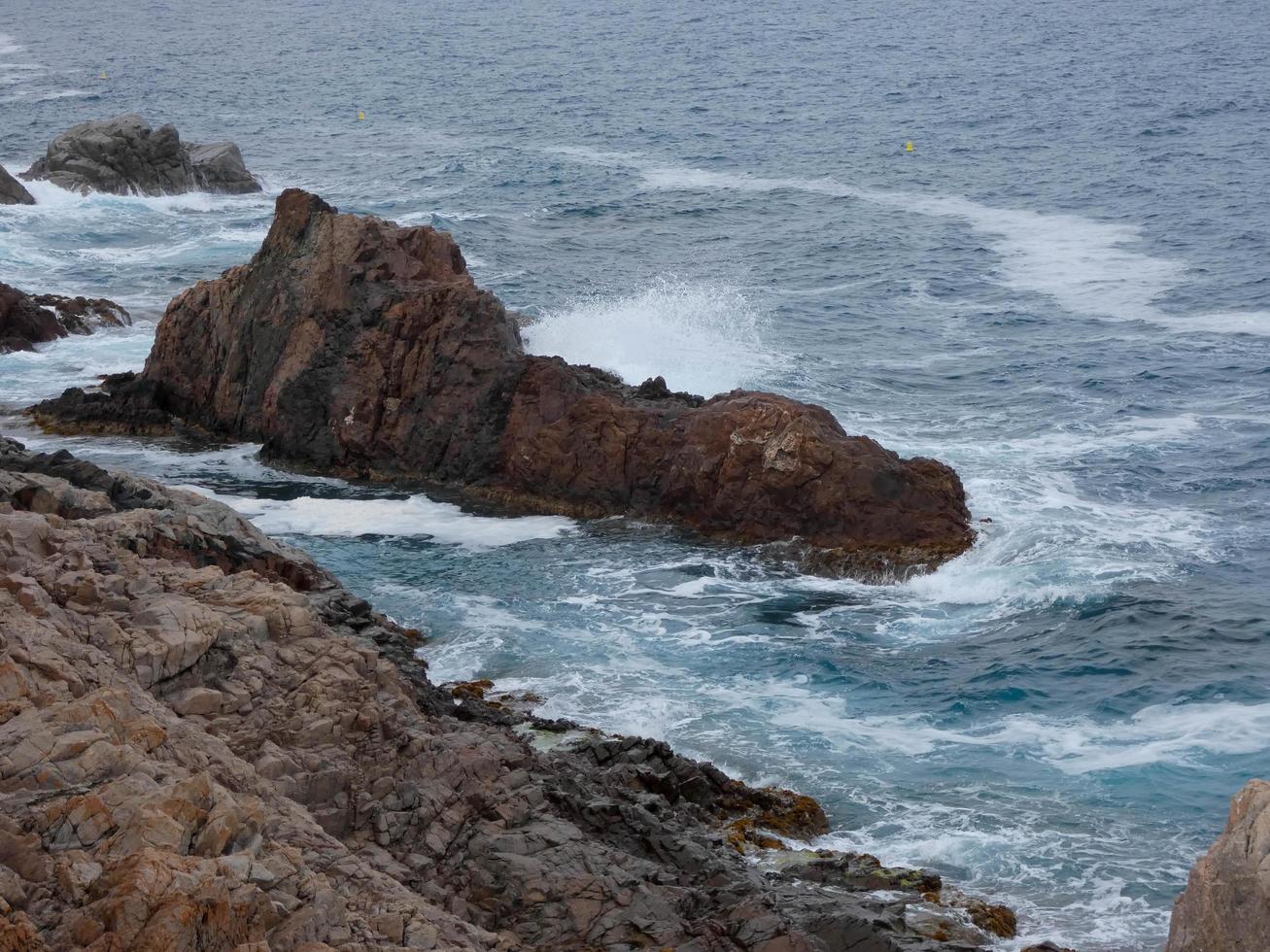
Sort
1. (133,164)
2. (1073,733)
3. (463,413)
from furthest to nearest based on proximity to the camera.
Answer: (133,164)
(463,413)
(1073,733)

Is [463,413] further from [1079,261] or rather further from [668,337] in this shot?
[1079,261]

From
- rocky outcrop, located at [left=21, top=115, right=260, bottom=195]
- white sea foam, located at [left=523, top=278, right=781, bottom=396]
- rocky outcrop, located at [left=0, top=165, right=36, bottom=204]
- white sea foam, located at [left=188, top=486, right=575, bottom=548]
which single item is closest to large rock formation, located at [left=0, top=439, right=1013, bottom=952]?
white sea foam, located at [left=188, top=486, right=575, bottom=548]

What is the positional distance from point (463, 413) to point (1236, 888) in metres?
19.8

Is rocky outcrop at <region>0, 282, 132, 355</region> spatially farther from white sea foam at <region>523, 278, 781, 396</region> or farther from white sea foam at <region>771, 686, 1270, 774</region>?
white sea foam at <region>771, 686, 1270, 774</region>

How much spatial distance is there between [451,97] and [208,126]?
1442cm

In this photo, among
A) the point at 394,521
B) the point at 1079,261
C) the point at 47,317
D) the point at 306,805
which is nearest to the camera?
the point at 306,805

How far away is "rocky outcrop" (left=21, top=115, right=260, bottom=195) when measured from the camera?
56.8m

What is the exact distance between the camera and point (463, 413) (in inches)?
1200

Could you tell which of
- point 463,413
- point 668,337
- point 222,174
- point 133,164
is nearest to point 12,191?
point 133,164

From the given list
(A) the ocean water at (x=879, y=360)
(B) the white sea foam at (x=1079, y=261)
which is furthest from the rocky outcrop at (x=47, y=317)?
(B) the white sea foam at (x=1079, y=261)

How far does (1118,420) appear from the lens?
111ft

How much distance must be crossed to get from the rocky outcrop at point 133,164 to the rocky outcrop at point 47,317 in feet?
56.7

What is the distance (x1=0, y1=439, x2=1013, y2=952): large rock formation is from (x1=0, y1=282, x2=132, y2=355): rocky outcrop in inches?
779

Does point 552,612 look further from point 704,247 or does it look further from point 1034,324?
point 704,247
